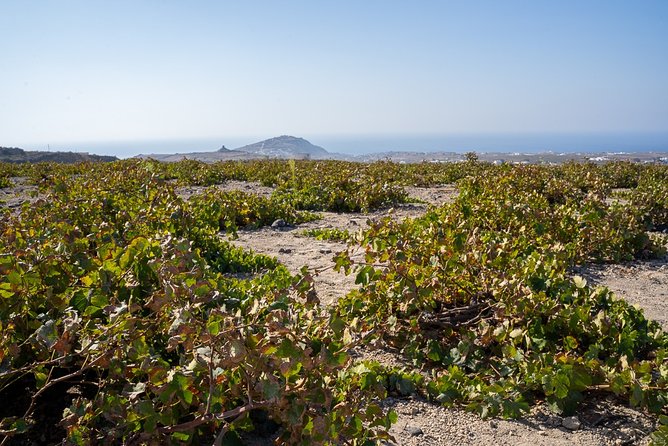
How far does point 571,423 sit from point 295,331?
1669 millimetres

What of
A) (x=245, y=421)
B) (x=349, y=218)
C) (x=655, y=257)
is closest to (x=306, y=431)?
(x=245, y=421)

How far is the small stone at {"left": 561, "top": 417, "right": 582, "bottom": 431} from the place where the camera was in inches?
108

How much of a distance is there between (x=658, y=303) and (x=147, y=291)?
462cm

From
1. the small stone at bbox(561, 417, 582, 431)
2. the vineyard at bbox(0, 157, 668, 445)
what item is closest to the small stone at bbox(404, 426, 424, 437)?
the vineyard at bbox(0, 157, 668, 445)

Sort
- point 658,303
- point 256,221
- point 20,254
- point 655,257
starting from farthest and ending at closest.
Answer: point 256,221 → point 655,257 → point 658,303 → point 20,254

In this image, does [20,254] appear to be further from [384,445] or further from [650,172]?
[650,172]

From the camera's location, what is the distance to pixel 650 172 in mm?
14977

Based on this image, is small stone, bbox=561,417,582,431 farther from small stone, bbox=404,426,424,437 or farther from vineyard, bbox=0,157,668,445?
small stone, bbox=404,426,424,437

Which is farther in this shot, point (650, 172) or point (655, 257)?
point (650, 172)

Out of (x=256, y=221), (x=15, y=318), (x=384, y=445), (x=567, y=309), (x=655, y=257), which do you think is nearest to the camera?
(x=15, y=318)

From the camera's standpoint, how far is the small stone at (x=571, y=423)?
9.01ft

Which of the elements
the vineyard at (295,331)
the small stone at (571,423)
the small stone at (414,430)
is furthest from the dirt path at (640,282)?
the small stone at (414,430)

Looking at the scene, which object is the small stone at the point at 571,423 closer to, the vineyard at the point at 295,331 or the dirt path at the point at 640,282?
the vineyard at the point at 295,331

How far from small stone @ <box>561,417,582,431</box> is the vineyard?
0.17ft
